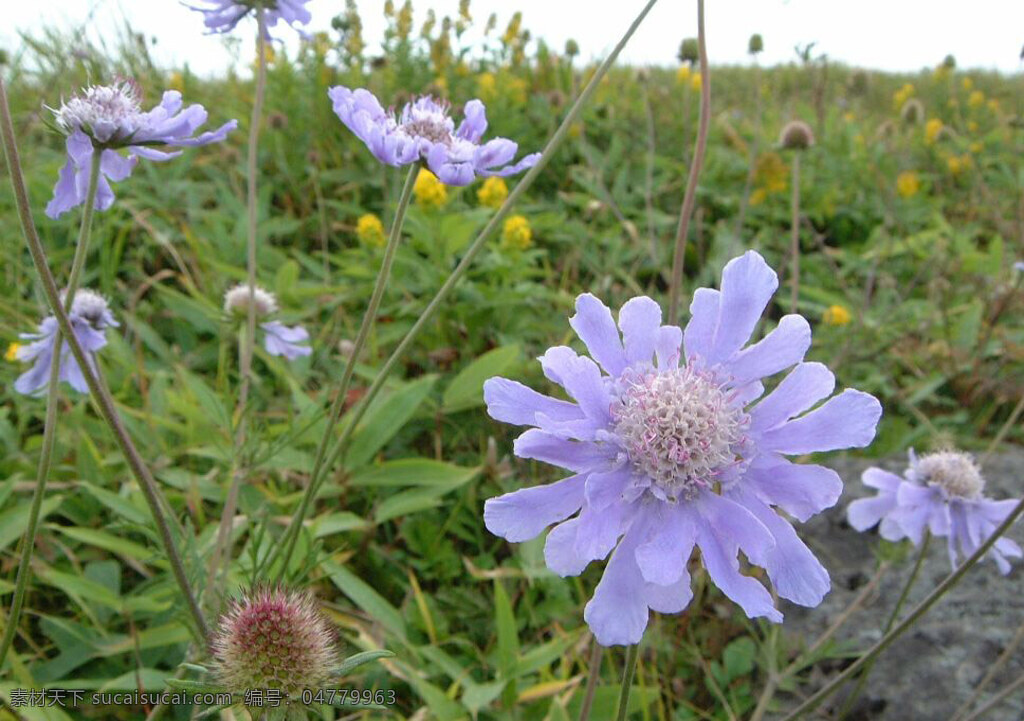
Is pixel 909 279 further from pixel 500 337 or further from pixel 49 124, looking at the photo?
pixel 49 124

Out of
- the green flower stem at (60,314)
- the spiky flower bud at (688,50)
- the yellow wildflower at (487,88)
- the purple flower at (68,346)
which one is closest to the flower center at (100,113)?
the green flower stem at (60,314)

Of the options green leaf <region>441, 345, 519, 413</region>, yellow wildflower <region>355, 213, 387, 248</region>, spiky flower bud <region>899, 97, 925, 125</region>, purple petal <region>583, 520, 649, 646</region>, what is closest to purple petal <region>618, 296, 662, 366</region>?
purple petal <region>583, 520, 649, 646</region>

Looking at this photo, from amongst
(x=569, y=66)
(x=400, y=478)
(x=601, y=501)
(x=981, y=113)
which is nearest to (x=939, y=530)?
(x=601, y=501)

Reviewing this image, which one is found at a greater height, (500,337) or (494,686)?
(500,337)

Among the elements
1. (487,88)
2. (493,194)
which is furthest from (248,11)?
(487,88)

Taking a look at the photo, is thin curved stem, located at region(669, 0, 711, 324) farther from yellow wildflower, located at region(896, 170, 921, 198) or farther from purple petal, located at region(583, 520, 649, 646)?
yellow wildflower, located at region(896, 170, 921, 198)

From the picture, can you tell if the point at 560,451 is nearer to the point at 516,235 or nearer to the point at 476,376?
the point at 476,376

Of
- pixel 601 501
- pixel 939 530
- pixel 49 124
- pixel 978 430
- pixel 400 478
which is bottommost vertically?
pixel 978 430

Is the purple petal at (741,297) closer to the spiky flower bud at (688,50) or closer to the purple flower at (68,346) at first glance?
the purple flower at (68,346)
